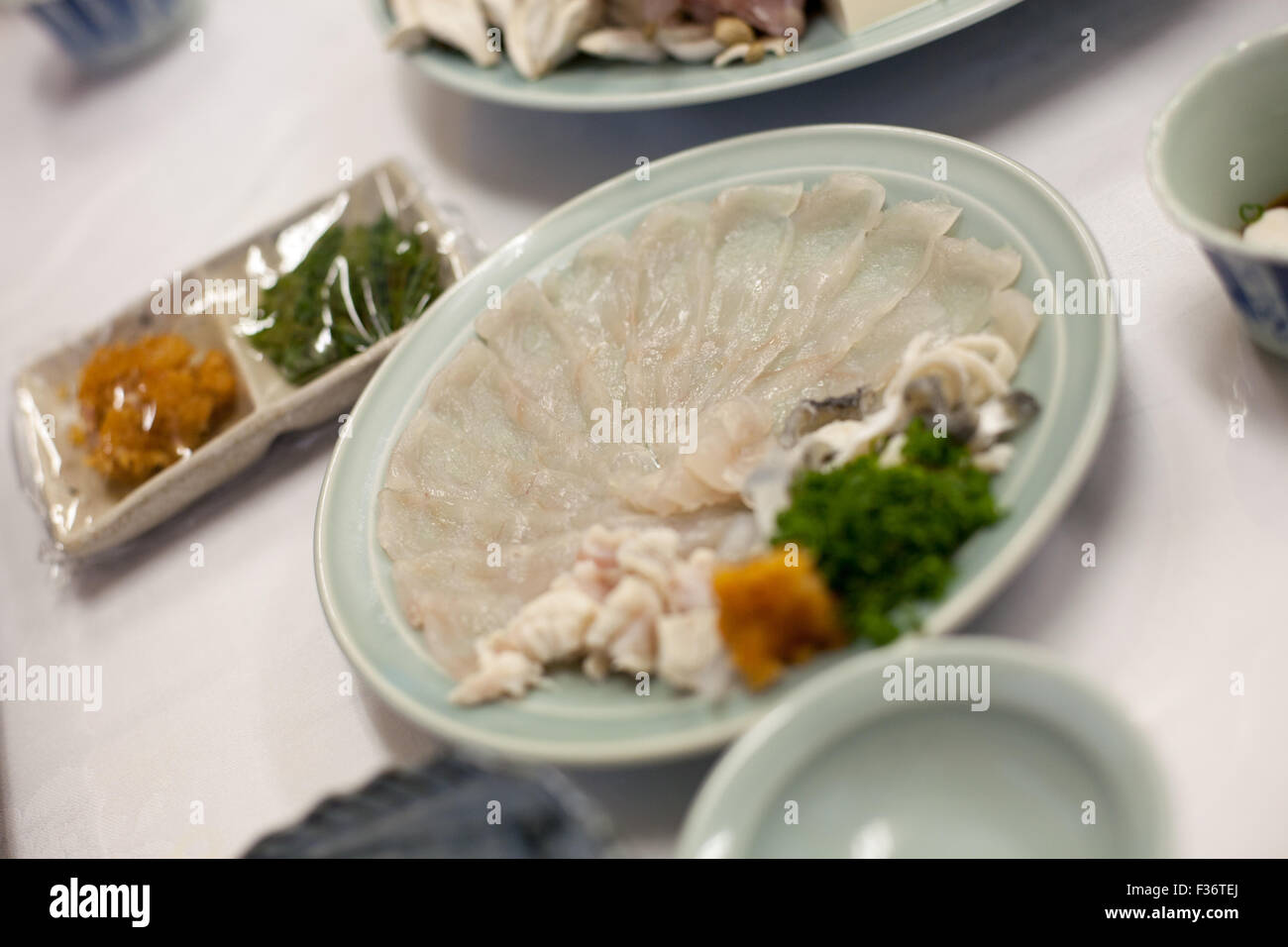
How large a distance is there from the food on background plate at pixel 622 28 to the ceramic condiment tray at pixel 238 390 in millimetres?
373

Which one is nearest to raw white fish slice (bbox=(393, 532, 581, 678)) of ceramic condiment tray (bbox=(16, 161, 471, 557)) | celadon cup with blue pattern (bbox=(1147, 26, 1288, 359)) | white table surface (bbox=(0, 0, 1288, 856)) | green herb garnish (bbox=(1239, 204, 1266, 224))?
white table surface (bbox=(0, 0, 1288, 856))

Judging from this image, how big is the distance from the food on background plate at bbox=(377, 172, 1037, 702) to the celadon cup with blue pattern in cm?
25

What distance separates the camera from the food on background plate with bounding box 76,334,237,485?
2227mm

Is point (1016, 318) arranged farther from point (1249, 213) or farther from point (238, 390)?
point (238, 390)

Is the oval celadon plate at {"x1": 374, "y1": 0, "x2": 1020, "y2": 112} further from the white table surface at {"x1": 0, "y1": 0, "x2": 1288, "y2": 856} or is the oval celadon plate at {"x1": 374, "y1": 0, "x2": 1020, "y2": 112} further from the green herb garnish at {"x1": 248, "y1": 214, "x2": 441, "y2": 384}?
the green herb garnish at {"x1": 248, "y1": 214, "x2": 441, "y2": 384}

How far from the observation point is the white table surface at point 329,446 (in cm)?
144

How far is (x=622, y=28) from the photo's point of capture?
2.42 meters

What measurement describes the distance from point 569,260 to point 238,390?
2.72 feet

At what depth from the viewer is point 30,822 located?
1937mm

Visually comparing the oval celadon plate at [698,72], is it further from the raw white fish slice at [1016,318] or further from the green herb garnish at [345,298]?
the raw white fish slice at [1016,318]

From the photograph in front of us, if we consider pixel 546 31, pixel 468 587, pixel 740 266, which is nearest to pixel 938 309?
pixel 740 266
